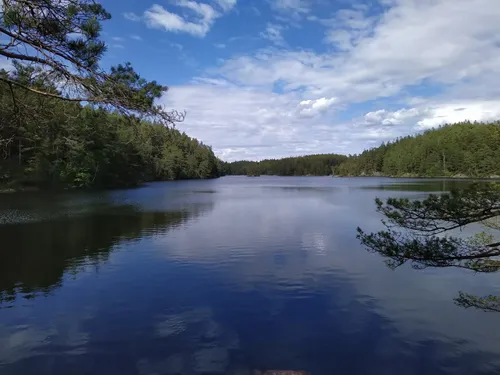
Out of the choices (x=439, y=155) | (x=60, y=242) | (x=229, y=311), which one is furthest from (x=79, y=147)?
(x=439, y=155)

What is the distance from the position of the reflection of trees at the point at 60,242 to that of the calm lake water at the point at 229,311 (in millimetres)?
94

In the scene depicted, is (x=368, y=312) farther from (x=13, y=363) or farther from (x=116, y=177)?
(x=116, y=177)

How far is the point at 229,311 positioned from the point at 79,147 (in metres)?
33.1

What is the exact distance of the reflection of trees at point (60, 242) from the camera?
12.4 metres

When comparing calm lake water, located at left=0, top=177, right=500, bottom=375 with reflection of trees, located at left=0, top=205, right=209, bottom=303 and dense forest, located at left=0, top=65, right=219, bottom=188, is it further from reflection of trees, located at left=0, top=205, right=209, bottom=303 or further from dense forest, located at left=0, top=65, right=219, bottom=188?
dense forest, located at left=0, top=65, right=219, bottom=188

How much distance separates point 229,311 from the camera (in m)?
9.69

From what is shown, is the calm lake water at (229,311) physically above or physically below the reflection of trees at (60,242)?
below

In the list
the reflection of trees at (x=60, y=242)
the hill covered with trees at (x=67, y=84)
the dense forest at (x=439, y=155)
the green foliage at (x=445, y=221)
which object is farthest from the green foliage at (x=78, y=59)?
the dense forest at (x=439, y=155)

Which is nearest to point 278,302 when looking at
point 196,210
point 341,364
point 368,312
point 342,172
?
point 368,312

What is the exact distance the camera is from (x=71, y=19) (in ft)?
17.9

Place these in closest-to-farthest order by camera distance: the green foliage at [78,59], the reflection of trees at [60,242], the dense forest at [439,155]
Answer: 1. the green foliage at [78,59]
2. the reflection of trees at [60,242]
3. the dense forest at [439,155]

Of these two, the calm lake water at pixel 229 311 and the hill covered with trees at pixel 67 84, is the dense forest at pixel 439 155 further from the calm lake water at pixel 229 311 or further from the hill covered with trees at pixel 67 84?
the hill covered with trees at pixel 67 84

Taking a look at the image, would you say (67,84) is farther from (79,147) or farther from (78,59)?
(79,147)

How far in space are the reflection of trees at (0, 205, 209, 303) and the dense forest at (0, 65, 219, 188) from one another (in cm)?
413
